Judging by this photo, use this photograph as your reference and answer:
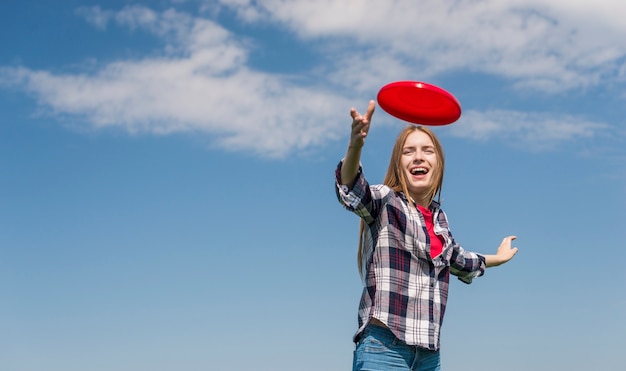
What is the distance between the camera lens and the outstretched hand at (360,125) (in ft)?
17.9

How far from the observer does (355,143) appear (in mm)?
5523

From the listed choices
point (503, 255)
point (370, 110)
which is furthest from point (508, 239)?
point (370, 110)

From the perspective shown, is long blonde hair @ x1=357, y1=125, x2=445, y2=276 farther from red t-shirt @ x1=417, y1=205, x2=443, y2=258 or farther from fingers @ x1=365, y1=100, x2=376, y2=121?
fingers @ x1=365, y1=100, x2=376, y2=121

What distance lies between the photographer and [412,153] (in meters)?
6.56

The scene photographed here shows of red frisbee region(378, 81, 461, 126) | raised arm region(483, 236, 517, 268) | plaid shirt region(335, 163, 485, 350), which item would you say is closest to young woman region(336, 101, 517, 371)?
plaid shirt region(335, 163, 485, 350)

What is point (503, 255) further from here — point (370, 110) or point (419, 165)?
point (370, 110)

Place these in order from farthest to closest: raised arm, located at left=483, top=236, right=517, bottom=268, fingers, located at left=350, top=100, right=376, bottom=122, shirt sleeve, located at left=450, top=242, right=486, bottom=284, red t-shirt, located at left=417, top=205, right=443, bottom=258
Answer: raised arm, located at left=483, top=236, right=517, bottom=268 → shirt sleeve, located at left=450, top=242, right=486, bottom=284 → red t-shirt, located at left=417, top=205, right=443, bottom=258 → fingers, located at left=350, top=100, right=376, bottom=122

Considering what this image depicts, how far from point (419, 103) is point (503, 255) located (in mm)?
→ 1909

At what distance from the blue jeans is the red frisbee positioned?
6.64 feet

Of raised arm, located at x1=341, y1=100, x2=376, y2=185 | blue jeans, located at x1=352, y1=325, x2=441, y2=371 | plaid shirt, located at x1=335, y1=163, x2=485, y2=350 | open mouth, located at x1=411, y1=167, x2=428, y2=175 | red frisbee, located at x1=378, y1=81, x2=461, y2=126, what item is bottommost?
blue jeans, located at x1=352, y1=325, x2=441, y2=371

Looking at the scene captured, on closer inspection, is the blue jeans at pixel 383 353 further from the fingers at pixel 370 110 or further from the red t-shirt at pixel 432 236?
the fingers at pixel 370 110

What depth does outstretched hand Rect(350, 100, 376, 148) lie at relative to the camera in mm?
5441

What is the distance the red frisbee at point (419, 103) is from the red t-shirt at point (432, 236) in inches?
34.7

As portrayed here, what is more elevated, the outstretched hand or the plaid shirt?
the outstretched hand
